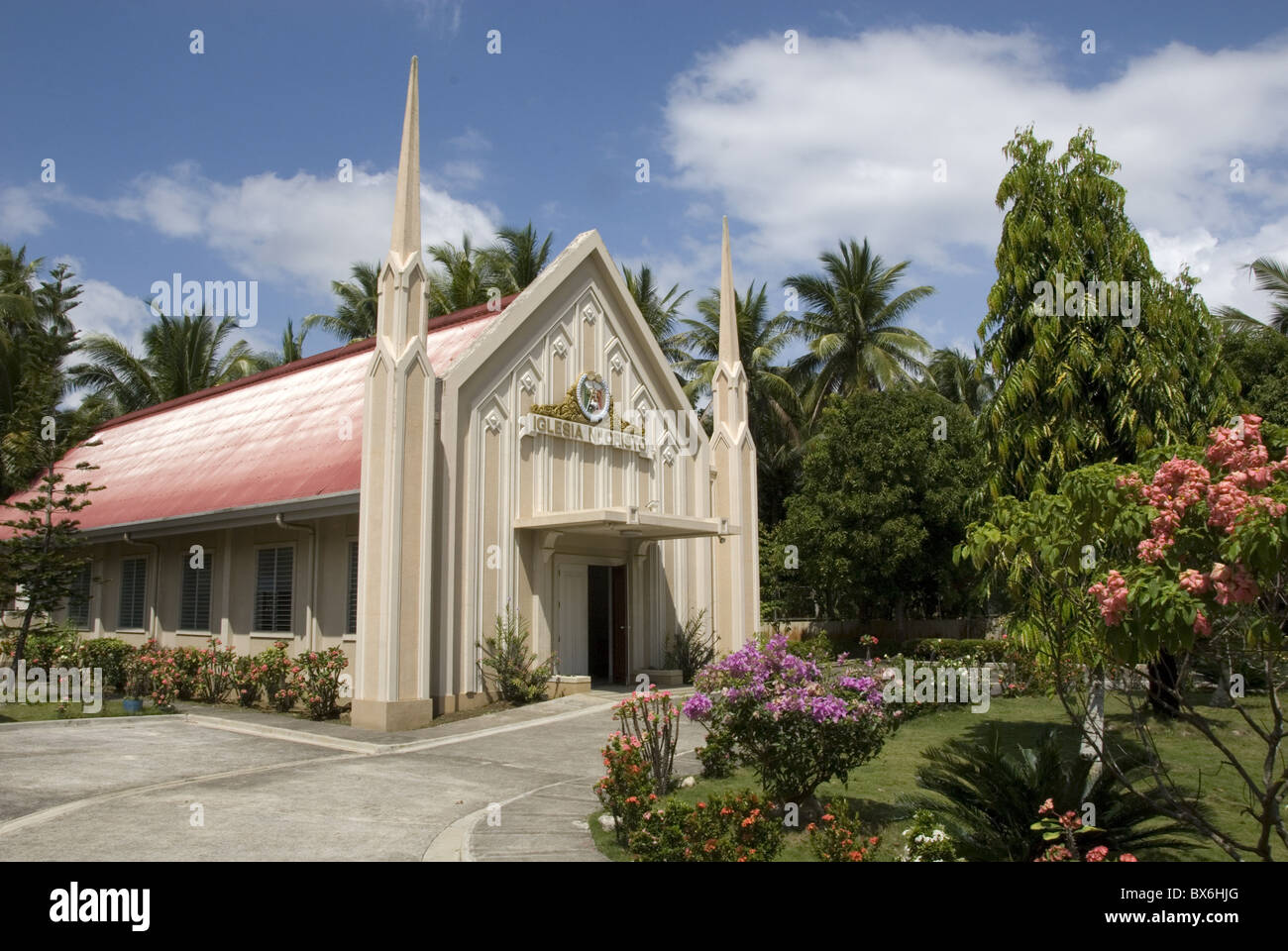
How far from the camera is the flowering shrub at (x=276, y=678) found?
55.3 ft

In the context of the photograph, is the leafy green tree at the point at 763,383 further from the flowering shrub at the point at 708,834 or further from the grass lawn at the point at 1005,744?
the flowering shrub at the point at 708,834

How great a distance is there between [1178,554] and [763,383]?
3384cm

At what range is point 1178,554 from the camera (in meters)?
5.28

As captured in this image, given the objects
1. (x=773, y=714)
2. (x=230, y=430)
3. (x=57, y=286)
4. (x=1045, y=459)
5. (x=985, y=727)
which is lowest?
(x=985, y=727)

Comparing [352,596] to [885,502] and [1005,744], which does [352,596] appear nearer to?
[1005,744]

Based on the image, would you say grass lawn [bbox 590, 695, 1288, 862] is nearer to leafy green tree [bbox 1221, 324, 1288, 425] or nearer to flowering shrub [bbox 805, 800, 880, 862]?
flowering shrub [bbox 805, 800, 880, 862]

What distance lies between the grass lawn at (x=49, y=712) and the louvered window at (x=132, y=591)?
5.23 m

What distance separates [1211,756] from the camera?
41.1 feet

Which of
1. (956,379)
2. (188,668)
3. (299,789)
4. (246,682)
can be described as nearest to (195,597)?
(188,668)

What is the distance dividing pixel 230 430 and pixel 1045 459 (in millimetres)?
17921

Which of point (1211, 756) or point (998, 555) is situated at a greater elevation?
point (998, 555)

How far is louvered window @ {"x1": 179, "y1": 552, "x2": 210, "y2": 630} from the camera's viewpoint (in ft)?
67.2
